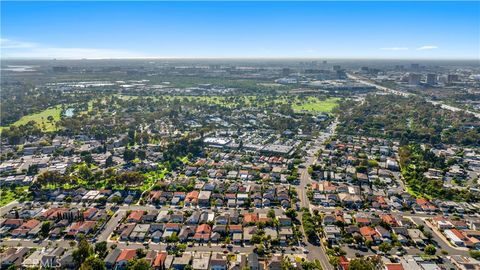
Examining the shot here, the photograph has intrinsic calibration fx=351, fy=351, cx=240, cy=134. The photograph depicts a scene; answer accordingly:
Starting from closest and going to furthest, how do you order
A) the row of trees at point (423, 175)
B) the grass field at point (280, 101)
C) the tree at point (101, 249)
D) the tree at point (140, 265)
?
the tree at point (140, 265)
the tree at point (101, 249)
the row of trees at point (423, 175)
the grass field at point (280, 101)

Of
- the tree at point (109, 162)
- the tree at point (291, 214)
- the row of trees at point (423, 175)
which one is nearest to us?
the tree at point (291, 214)

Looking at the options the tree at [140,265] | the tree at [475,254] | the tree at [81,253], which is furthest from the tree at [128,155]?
the tree at [475,254]

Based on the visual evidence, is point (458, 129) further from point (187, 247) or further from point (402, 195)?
point (187, 247)

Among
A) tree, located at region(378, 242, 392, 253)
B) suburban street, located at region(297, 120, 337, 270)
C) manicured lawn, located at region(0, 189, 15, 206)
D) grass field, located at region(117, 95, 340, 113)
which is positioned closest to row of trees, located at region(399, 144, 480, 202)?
suburban street, located at region(297, 120, 337, 270)

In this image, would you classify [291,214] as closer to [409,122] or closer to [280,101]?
[409,122]

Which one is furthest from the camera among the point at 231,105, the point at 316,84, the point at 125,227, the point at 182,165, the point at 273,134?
the point at 316,84

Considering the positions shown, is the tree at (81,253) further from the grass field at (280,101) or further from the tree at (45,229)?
the grass field at (280,101)

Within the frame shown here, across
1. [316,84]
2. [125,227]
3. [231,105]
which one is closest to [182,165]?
[125,227]
